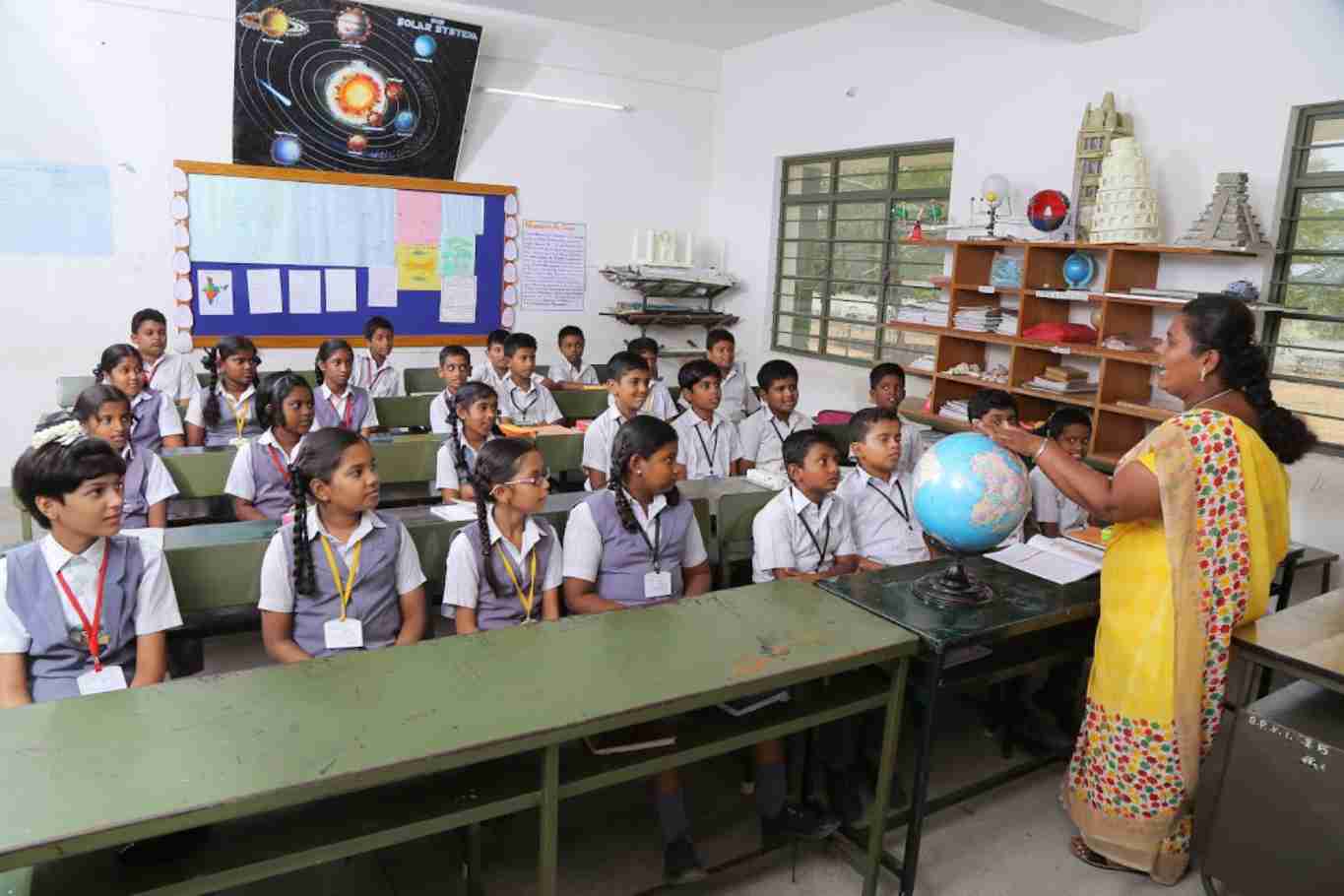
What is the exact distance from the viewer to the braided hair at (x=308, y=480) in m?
2.07

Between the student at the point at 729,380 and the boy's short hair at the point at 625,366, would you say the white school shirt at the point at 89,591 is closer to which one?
the boy's short hair at the point at 625,366

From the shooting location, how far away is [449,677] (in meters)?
1.56

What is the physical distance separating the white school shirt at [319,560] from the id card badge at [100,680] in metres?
0.31

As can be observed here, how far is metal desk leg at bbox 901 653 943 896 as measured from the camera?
188 cm

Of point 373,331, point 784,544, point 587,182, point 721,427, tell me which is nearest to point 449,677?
point 784,544

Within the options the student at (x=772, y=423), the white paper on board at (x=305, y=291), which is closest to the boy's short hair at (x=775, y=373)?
the student at (x=772, y=423)

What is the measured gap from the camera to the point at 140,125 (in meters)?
5.24

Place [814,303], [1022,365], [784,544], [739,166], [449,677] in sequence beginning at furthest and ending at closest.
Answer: [739,166]
[814,303]
[1022,365]
[784,544]
[449,677]

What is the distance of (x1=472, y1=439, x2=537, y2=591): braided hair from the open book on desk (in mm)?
1244

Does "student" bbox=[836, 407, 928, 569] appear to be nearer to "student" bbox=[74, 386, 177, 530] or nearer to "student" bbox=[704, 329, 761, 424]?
"student" bbox=[74, 386, 177, 530]

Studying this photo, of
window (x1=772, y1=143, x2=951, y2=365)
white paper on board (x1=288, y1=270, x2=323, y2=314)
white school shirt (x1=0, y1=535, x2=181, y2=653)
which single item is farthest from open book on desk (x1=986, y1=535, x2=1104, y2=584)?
white paper on board (x1=288, y1=270, x2=323, y2=314)

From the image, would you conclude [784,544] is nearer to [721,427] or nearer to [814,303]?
[721,427]

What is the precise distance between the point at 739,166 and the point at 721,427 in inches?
135

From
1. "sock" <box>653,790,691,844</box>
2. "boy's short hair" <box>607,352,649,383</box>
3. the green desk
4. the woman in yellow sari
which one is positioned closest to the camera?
the green desk
